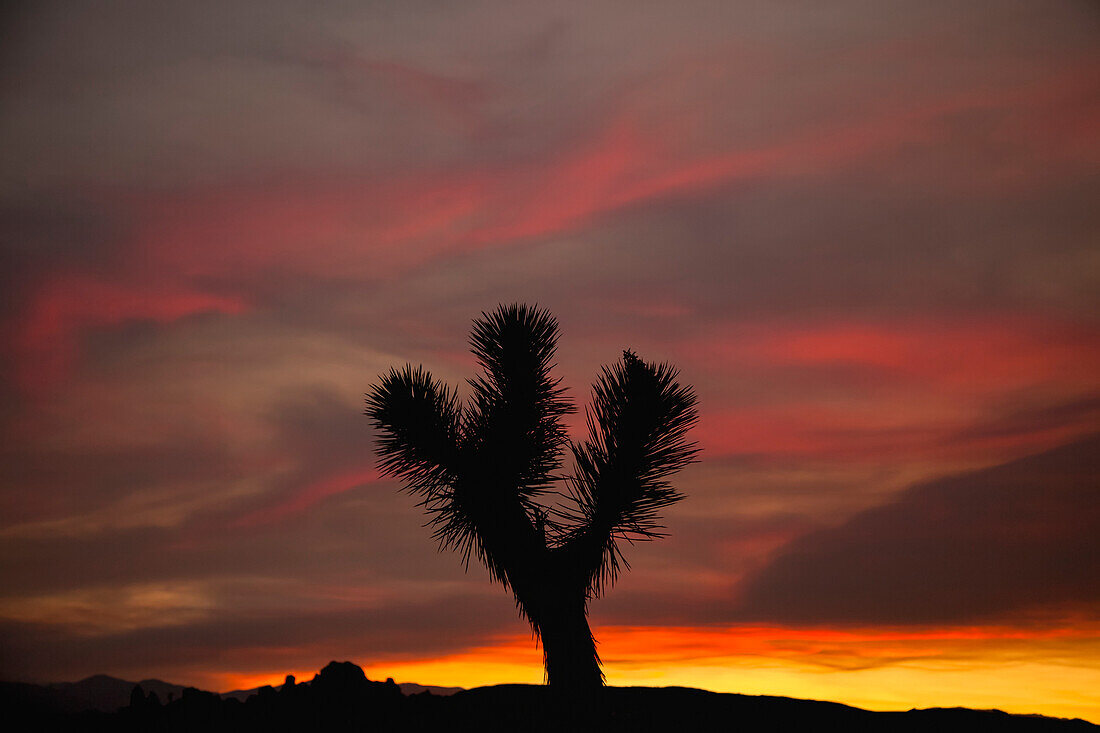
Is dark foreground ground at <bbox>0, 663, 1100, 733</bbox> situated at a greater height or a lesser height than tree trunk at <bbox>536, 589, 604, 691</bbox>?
lesser

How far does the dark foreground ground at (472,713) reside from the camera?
808cm

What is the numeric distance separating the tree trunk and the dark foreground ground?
0.76ft

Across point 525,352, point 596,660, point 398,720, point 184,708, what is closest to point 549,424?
point 525,352

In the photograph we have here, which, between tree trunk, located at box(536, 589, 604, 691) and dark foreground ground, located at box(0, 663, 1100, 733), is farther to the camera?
tree trunk, located at box(536, 589, 604, 691)

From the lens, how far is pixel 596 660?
1029cm

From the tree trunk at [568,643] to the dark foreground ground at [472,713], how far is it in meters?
0.23

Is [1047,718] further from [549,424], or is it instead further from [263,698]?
[263,698]

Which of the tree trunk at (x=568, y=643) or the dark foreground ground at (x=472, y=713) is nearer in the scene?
the dark foreground ground at (x=472, y=713)

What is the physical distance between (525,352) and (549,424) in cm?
88

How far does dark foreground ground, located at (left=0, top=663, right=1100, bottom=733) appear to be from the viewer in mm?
8078

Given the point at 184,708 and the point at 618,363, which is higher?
the point at 618,363

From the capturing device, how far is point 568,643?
10250mm

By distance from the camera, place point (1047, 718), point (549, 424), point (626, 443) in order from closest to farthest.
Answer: point (1047, 718) < point (626, 443) < point (549, 424)

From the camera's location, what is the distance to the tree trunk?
10.1m
